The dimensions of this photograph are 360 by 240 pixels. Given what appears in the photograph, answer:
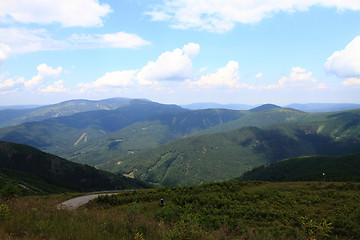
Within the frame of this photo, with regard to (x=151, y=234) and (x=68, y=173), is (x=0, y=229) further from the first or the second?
(x=68, y=173)

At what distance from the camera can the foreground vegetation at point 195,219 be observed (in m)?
7.82

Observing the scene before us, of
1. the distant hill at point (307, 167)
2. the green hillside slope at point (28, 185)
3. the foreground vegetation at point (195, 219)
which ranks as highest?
the foreground vegetation at point (195, 219)

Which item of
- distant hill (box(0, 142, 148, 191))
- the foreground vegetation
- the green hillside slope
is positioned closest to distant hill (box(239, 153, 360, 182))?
distant hill (box(0, 142, 148, 191))

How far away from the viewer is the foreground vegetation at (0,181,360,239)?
25.6ft

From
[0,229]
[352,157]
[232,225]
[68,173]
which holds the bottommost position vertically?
[68,173]

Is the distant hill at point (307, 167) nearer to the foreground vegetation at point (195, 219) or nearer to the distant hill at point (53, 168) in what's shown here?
the distant hill at point (53, 168)

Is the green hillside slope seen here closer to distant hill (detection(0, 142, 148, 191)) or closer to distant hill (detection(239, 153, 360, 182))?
distant hill (detection(0, 142, 148, 191))

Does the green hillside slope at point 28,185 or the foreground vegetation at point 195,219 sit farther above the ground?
the foreground vegetation at point 195,219

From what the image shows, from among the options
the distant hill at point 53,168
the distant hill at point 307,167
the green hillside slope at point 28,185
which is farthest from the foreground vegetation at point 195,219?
the distant hill at point 53,168

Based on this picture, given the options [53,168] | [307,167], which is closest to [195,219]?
[53,168]

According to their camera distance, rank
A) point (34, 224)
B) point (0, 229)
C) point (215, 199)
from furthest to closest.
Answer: point (215, 199) < point (34, 224) < point (0, 229)

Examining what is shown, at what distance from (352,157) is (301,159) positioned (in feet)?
115

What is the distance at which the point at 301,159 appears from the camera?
168375 mm

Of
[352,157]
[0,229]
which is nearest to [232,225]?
[0,229]
